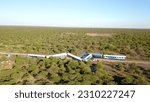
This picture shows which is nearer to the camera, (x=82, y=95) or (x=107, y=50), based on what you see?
(x=82, y=95)

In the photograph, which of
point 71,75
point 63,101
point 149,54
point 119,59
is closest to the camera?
point 63,101

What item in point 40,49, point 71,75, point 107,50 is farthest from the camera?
point 107,50

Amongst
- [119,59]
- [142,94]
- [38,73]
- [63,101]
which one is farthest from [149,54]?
[63,101]

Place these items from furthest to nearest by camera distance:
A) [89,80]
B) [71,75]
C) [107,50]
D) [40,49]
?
[107,50], [40,49], [71,75], [89,80]

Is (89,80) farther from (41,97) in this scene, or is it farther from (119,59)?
(119,59)

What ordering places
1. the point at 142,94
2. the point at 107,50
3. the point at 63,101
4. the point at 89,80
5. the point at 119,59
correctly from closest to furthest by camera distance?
the point at 63,101 → the point at 142,94 → the point at 89,80 → the point at 119,59 → the point at 107,50

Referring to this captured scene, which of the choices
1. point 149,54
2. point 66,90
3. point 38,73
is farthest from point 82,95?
point 149,54

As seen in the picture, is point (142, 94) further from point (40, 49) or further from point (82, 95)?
point (40, 49)

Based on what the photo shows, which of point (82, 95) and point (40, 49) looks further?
point (40, 49)

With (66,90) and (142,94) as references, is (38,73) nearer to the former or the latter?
(66,90)
